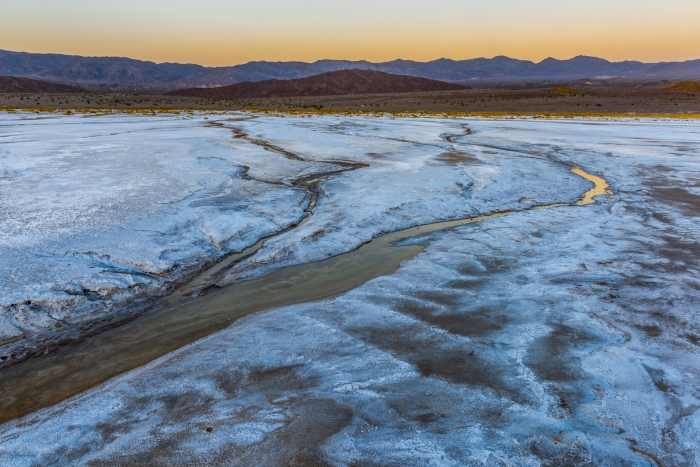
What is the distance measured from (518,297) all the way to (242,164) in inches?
297

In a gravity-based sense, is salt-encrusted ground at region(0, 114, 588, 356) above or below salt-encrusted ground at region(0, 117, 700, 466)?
above

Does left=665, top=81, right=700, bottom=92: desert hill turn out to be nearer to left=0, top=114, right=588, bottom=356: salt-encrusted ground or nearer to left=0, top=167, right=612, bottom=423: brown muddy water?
left=0, top=114, right=588, bottom=356: salt-encrusted ground

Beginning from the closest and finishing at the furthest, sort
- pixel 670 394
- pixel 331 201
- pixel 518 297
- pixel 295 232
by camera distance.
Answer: pixel 670 394 < pixel 518 297 < pixel 295 232 < pixel 331 201

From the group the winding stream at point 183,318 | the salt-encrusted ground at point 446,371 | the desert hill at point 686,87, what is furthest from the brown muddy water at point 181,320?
the desert hill at point 686,87

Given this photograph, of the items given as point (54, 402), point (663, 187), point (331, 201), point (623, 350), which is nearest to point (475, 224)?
point (331, 201)

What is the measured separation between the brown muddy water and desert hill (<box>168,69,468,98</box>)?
87460 mm

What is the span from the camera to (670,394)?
307 cm

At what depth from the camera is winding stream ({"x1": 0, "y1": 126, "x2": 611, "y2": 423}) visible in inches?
132

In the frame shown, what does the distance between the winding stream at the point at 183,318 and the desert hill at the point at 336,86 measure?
8739 centimetres

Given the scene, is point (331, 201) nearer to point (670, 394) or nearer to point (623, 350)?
point (623, 350)

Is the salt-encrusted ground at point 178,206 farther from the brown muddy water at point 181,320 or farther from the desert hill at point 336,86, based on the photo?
the desert hill at point 336,86

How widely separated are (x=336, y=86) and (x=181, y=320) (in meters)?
102

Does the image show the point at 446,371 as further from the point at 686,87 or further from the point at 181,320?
the point at 686,87

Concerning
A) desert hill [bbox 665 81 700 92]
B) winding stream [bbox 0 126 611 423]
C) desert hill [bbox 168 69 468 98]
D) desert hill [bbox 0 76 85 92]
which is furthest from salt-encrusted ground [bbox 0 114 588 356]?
desert hill [bbox 0 76 85 92]
